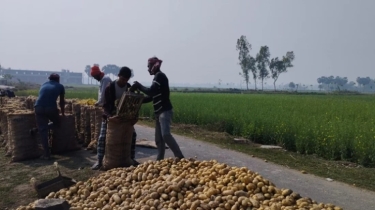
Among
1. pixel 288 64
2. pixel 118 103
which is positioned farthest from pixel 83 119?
pixel 288 64

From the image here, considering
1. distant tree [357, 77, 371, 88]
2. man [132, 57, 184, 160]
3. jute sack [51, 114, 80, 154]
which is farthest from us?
distant tree [357, 77, 371, 88]

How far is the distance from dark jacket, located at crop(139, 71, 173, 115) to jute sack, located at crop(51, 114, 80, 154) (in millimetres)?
2984

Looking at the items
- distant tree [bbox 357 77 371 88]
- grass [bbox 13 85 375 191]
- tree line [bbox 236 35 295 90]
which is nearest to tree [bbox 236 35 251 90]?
tree line [bbox 236 35 295 90]

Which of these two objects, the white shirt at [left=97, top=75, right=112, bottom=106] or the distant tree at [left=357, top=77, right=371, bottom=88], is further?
the distant tree at [left=357, top=77, right=371, bottom=88]

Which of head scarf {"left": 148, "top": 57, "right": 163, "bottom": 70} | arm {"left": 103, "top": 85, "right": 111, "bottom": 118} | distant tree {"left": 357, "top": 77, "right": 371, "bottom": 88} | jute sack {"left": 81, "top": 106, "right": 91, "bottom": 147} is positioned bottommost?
jute sack {"left": 81, "top": 106, "right": 91, "bottom": 147}

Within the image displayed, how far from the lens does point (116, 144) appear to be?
7223 mm

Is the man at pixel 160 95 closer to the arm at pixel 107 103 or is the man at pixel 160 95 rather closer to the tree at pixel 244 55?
the arm at pixel 107 103

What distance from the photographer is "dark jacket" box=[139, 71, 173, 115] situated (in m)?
7.00

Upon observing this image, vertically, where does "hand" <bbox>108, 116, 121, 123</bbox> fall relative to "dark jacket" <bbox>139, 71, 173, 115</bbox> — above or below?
below

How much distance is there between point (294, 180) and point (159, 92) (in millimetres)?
2882

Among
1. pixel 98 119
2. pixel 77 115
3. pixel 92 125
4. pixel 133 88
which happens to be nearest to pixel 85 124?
pixel 92 125

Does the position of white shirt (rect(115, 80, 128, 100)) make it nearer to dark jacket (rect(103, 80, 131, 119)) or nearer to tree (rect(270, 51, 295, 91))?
dark jacket (rect(103, 80, 131, 119))

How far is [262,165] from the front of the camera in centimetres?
831

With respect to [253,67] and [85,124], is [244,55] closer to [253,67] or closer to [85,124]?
[253,67]
